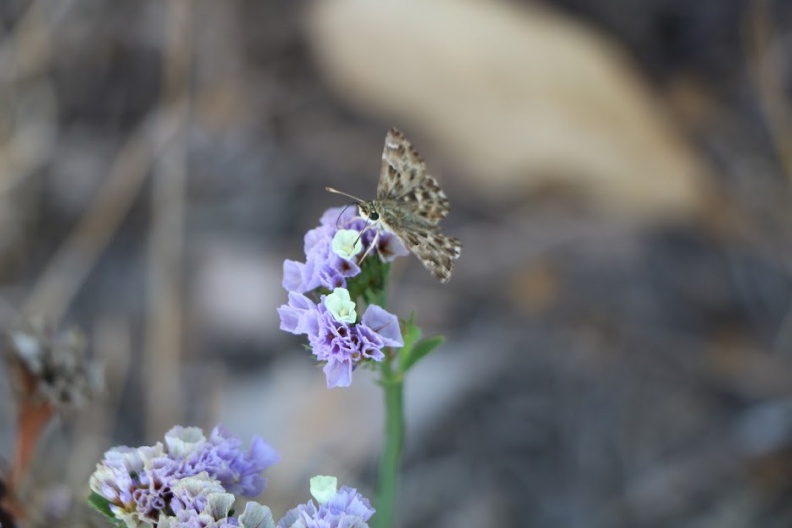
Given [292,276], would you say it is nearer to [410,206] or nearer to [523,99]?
[410,206]

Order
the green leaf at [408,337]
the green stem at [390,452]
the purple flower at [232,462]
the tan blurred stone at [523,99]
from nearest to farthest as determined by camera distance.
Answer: the purple flower at [232,462] → the green leaf at [408,337] → the green stem at [390,452] → the tan blurred stone at [523,99]

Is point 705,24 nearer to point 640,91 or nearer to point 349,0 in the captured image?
point 640,91

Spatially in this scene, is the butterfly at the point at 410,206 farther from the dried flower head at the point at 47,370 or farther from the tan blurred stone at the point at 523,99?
the tan blurred stone at the point at 523,99

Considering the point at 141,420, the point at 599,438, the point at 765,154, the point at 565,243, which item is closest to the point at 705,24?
the point at 765,154

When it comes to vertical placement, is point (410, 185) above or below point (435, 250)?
above

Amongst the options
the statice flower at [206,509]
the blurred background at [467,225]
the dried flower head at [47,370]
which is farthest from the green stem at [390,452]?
the blurred background at [467,225]

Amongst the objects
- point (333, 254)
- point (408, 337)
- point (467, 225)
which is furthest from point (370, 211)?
point (467, 225)
